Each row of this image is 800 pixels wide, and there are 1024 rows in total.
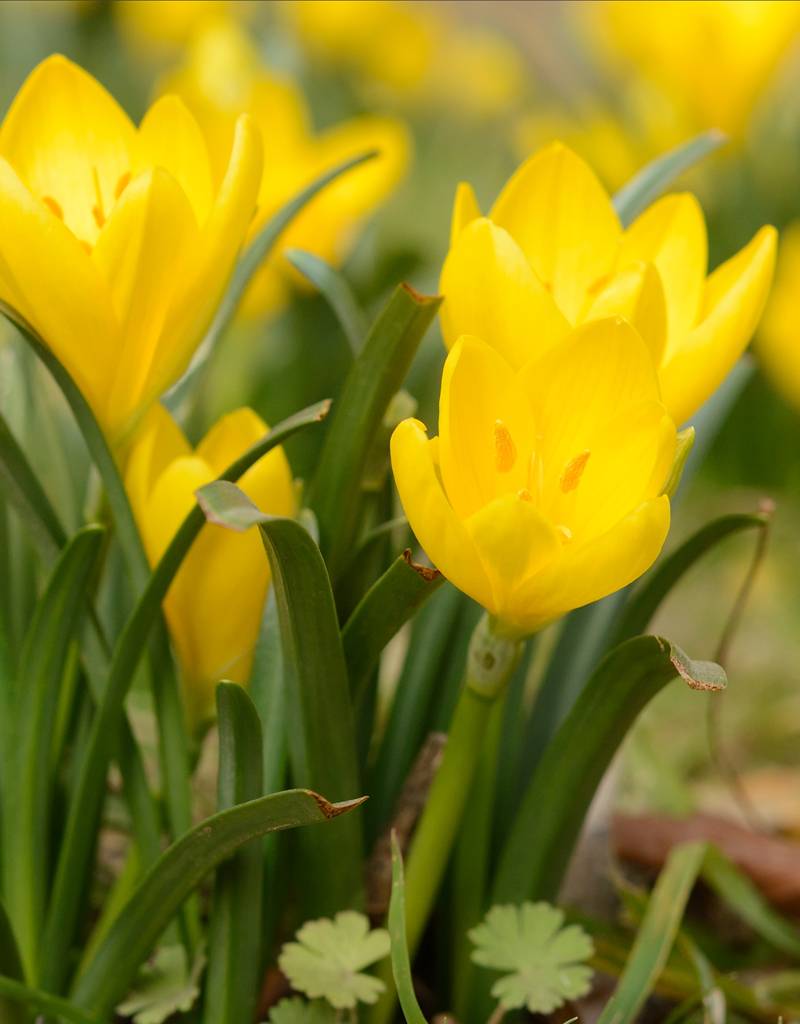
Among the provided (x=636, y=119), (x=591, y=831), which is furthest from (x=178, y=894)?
(x=636, y=119)

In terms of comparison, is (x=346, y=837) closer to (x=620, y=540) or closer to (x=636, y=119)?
(x=620, y=540)

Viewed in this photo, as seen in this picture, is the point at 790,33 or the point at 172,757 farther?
the point at 790,33

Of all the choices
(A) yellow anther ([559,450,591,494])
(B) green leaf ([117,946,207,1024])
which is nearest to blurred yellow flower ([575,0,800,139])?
(A) yellow anther ([559,450,591,494])

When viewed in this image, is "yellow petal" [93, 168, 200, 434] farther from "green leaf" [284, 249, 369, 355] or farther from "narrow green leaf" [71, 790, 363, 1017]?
"narrow green leaf" [71, 790, 363, 1017]

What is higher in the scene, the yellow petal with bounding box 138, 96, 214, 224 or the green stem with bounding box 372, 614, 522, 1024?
the yellow petal with bounding box 138, 96, 214, 224

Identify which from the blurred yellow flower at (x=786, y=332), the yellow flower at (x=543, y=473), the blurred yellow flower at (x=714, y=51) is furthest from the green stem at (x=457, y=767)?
the blurred yellow flower at (x=714, y=51)

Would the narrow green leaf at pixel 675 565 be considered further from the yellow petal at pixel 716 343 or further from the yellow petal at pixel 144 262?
the yellow petal at pixel 144 262
